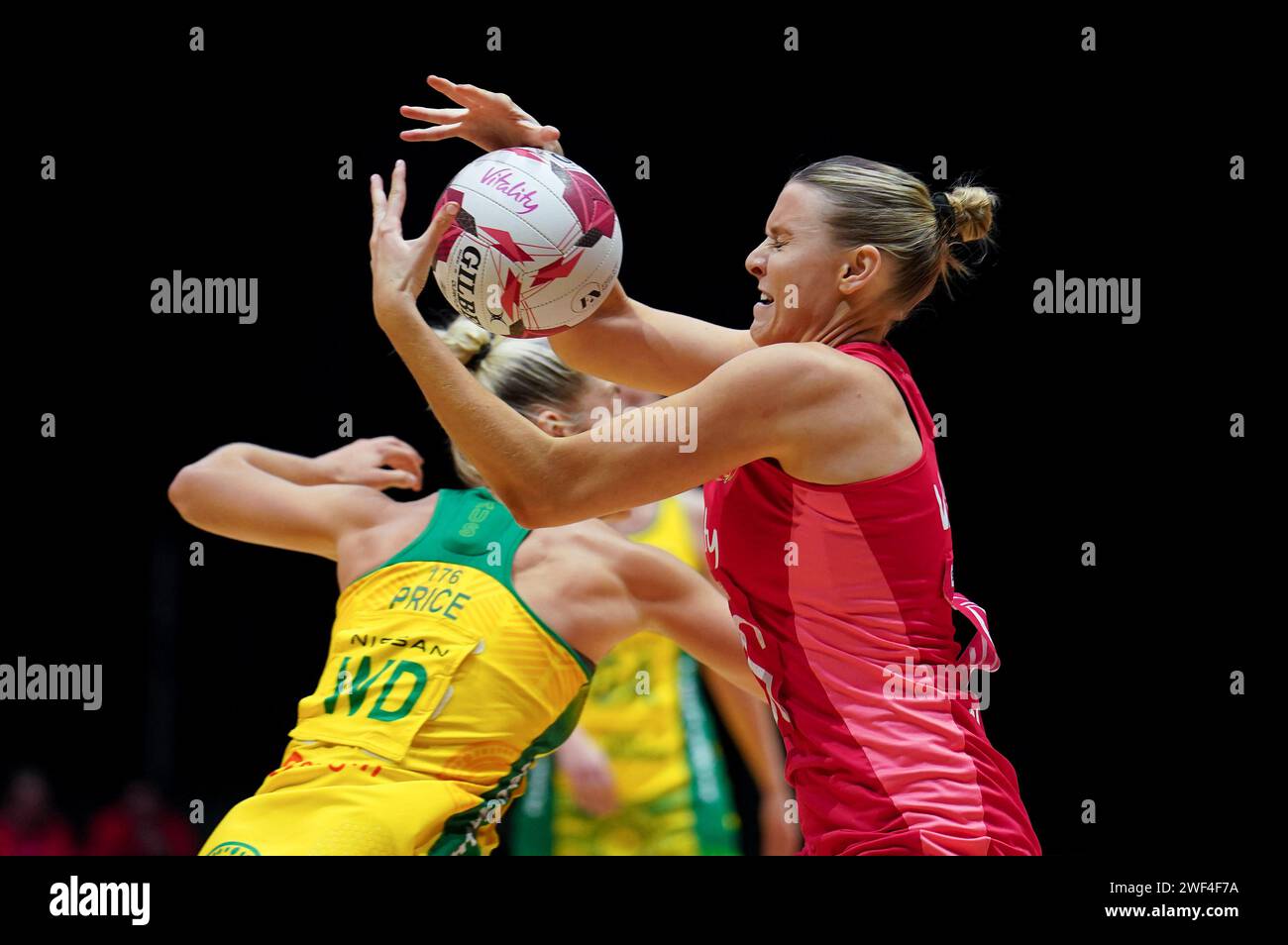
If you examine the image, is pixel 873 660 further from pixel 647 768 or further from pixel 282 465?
pixel 647 768

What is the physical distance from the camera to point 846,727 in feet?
7.04

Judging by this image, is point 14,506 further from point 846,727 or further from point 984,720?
point 846,727

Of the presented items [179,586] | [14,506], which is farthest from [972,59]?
[14,506]

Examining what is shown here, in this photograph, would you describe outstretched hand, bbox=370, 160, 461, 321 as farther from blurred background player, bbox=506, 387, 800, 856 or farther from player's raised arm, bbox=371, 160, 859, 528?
blurred background player, bbox=506, 387, 800, 856

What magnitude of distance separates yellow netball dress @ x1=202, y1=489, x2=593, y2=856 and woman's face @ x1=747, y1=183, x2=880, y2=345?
0.74 meters

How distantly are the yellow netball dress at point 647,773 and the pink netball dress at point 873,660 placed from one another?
7.60 ft

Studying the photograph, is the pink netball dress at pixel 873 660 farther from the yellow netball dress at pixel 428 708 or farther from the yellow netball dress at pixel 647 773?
the yellow netball dress at pixel 647 773

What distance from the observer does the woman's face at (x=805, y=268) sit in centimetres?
231

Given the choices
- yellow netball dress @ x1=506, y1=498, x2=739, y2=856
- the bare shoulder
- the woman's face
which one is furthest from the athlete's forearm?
yellow netball dress @ x1=506, y1=498, x2=739, y2=856

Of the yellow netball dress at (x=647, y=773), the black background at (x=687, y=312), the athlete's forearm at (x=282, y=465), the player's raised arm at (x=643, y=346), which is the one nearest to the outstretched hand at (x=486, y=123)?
the player's raised arm at (x=643, y=346)

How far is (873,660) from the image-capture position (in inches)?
84.4

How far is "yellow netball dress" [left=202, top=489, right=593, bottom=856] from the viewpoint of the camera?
2439 mm

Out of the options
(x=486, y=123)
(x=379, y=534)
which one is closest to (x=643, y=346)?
(x=486, y=123)
